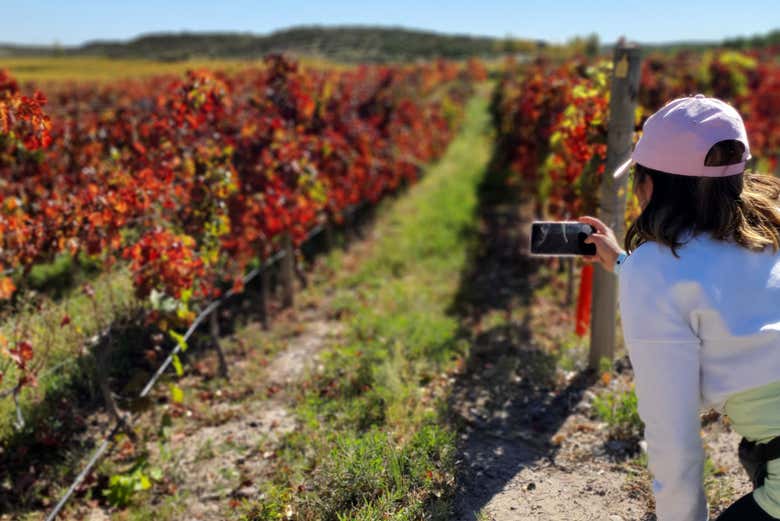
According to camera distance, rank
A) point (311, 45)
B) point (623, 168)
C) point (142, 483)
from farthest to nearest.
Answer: point (311, 45), point (142, 483), point (623, 168)

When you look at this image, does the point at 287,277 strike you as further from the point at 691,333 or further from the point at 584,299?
the point at 691,333

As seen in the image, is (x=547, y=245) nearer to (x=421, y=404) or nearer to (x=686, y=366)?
(x=686, y=366)

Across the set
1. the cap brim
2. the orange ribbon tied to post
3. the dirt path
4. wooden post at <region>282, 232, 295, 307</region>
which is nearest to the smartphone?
the cap brim

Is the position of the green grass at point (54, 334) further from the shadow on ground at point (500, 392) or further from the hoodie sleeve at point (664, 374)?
the hoodie sleeve at point (664, 374)

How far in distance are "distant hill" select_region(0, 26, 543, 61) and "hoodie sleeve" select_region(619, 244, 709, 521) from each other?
36575 millimetres

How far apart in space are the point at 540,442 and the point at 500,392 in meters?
0.68

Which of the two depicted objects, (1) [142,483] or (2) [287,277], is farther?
(2) [287,277]

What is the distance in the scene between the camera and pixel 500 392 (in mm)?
4258

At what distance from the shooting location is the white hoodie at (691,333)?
1.49m

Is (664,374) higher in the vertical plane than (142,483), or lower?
higher

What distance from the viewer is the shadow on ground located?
327 cm

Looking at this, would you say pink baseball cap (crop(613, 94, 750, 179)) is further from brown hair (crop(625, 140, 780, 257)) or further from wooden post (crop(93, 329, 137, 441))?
wooden post (crop(93, 329, 137, 441))

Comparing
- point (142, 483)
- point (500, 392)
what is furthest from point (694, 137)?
point (142, 483)

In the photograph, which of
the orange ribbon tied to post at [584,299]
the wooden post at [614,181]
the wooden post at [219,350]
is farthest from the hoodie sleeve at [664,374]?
the wooden post at [219,350]
